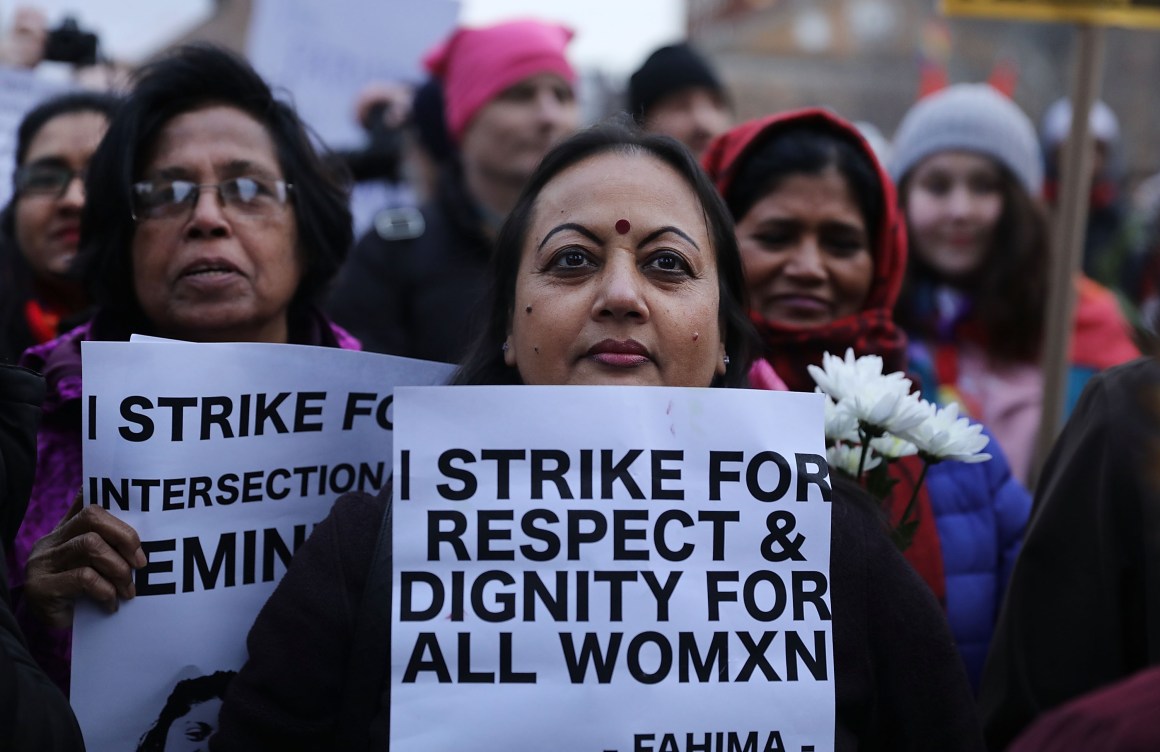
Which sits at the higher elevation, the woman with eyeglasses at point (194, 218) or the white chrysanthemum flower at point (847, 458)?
the woman with eyeglasses at point (194, 218)

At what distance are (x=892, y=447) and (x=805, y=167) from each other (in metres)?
1.02

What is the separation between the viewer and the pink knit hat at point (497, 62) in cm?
494

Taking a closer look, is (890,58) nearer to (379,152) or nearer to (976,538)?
(379,152)

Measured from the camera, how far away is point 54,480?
2.74 meters

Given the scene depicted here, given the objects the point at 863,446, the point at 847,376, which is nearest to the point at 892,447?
the point at 863,446

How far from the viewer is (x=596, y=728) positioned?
2.17 metres

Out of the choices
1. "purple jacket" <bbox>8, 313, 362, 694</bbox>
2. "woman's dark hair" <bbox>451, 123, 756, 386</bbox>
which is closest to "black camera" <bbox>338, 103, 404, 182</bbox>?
"purple jacket" <bbox>8, 313, 362, 694</bbox>

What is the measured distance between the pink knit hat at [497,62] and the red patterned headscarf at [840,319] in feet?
4.96

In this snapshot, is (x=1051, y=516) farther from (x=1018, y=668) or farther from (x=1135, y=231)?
(x=1135, y=231)

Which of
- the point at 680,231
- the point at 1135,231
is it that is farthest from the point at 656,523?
the point at 1135,231

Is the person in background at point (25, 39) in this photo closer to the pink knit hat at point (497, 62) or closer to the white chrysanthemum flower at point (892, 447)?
the pink knit hat at point (497, 62)

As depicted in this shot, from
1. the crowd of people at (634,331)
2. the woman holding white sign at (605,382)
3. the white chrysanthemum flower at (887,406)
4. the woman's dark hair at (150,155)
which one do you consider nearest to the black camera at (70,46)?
the crowd of people at (634,331)

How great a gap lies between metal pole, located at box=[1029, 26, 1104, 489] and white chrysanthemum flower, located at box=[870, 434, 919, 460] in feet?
5.05

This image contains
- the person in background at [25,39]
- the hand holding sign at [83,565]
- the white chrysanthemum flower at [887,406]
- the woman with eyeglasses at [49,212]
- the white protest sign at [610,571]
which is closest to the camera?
the white protest sign at [610,571]
